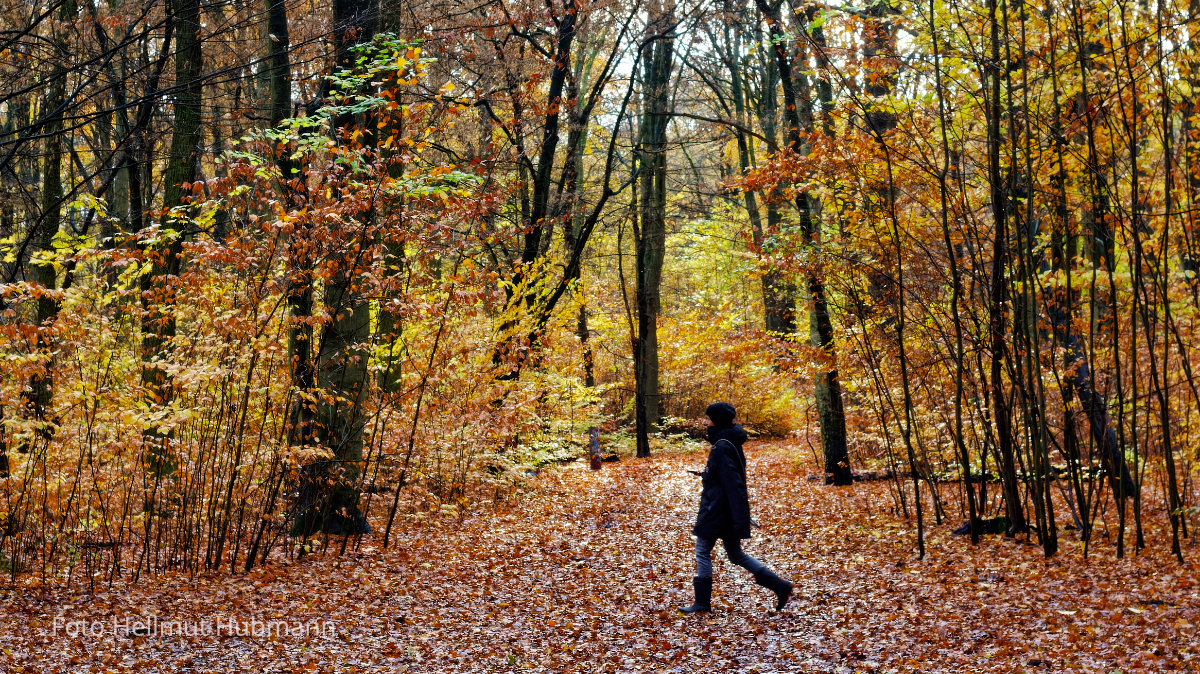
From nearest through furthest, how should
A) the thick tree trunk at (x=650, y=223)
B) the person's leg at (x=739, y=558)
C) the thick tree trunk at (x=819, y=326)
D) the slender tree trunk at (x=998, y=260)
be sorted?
the person's leg at (x=739, y=558), the slender tree trunk at (x=998, y=260), the thick tree trunk at (x=819, y=326), the thick tree trunk at (x=650, y=223)

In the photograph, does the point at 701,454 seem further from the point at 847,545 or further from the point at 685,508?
the point at 847,545

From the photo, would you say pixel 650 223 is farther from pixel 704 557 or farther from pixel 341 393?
pixel 704 557

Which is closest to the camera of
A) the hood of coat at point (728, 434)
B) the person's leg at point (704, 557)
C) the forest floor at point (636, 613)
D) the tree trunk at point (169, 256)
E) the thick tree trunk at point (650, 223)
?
the forest floor at point (636, 613)

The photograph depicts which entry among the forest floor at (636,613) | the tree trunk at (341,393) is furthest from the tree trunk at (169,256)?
the forest floor at (636,613)

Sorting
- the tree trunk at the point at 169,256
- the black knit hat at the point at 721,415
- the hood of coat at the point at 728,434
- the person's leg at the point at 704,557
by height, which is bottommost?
the person's leg at the point at 704,557

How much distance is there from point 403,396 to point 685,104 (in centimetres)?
1438

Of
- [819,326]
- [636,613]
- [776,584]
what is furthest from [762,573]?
[819,326]

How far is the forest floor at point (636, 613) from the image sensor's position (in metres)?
4.94

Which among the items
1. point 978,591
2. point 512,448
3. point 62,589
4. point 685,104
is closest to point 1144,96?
point 978,591

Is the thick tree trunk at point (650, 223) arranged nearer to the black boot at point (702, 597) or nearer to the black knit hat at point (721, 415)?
the black knit hat at point (721, 415)

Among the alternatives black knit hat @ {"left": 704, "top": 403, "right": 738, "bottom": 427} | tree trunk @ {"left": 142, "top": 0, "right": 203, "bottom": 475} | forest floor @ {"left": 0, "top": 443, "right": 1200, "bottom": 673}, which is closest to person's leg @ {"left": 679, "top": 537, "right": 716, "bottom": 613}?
forest floor @ {"left": 0, "top": 443, "right": 1200, "bottom": 673}

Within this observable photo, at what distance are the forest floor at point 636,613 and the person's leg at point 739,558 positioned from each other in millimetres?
394

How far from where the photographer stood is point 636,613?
6.38 meters

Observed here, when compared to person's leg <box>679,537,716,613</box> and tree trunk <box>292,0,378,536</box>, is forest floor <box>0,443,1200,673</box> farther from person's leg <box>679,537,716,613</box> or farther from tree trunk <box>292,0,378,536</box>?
tree trunk <box>292,0,378,536</box>
